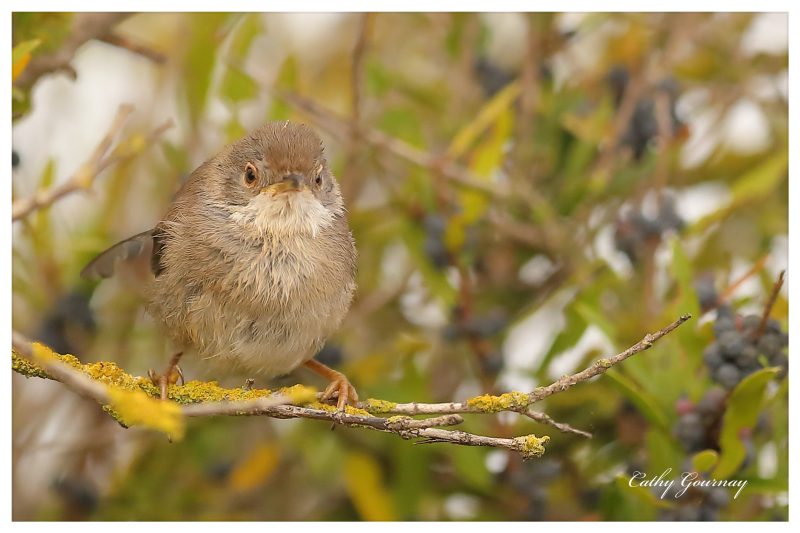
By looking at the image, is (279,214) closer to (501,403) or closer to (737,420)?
(501,403)

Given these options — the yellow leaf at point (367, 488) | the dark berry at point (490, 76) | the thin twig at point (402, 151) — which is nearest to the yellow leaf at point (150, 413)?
the thin twig at point (402, 151)

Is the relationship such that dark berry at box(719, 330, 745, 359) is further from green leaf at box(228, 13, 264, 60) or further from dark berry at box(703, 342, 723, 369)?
green leaf at box(228, 13, 264, 60)

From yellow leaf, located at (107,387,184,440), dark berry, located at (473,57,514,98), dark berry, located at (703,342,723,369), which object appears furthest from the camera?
dark berry, located at (473,57,514,98)

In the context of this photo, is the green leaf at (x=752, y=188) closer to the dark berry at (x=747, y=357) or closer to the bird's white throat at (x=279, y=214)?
the dark berry at (x=747, y=357)

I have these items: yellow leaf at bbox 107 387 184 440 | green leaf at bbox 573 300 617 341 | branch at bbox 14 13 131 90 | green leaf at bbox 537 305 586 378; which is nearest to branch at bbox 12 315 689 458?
yellow leaf at bbox 107 387 184 440

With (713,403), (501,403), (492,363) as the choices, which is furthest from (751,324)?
(501,403)

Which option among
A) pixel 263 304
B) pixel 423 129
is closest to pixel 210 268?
pixel 263 304
